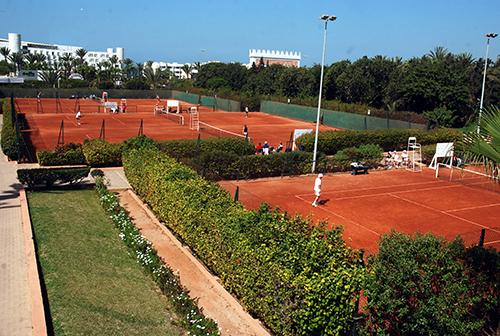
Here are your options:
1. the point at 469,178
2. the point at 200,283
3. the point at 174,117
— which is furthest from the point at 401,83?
the point at 200,283

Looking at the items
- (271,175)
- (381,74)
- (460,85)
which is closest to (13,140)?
(271,175)

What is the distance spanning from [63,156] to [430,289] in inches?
846

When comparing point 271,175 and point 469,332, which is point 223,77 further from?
point 469,332

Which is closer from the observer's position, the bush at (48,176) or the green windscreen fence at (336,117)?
the bush at (48,176)

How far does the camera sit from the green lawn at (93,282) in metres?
9.37

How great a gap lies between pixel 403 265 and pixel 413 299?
61 centimetres

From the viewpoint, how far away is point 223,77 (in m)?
102

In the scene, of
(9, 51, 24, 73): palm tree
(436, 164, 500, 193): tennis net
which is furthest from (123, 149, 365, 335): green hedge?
(9, 51, 24, 73): palm tree

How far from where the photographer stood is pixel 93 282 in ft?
36.7

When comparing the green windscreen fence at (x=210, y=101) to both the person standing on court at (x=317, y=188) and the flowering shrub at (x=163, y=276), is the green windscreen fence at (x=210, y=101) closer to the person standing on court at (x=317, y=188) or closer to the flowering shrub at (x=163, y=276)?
the person standing on court at (x=317, y=188)

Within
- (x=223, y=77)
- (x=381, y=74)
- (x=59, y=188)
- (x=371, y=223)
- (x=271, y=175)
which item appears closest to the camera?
(x=371, y=223)

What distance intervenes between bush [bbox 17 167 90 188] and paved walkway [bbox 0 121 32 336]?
99 cm

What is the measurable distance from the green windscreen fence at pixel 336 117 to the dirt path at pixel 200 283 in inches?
1172

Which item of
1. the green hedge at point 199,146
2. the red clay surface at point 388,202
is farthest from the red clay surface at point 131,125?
the red clay surface at point 388,202
